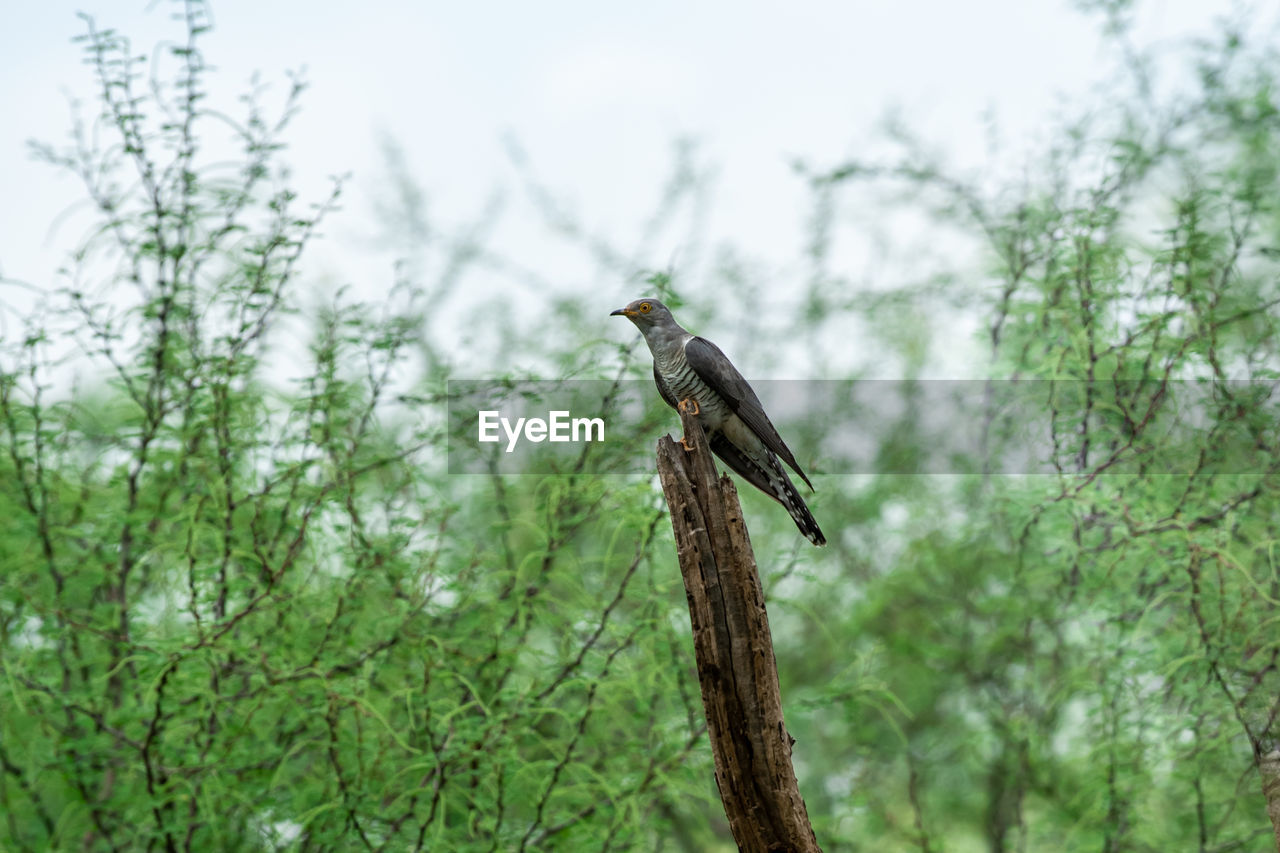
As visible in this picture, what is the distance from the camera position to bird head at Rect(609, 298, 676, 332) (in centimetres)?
351

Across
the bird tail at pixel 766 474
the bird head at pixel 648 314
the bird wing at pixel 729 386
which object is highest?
the bird head at pixel 648 314

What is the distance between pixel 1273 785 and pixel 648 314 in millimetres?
2086

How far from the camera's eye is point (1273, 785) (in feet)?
8.41

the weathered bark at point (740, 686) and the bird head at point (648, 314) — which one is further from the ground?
the bird head at point (648, 314)

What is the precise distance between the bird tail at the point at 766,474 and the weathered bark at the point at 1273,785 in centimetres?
131

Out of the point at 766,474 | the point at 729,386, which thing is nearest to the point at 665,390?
A: the point at 729,386

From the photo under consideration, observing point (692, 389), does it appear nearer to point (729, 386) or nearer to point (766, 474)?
point (729, 386)

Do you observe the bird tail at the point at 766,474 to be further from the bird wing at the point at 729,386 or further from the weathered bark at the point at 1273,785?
the weathered bark at the point at 1273,785

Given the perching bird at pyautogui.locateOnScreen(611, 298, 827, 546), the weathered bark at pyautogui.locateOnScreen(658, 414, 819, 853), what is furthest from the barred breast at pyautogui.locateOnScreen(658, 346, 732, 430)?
the weathered bark at pyautogui.locateOnScreen(658, 414, 819, 853)

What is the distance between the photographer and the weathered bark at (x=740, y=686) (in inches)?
93.9

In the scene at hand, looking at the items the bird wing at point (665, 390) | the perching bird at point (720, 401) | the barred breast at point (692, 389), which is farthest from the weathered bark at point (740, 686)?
the bird wing at point (665, 390)

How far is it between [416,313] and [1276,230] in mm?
4159

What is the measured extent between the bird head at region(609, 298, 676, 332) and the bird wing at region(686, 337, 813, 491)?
0.18 m

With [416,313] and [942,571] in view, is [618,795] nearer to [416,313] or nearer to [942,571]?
[416,313]
